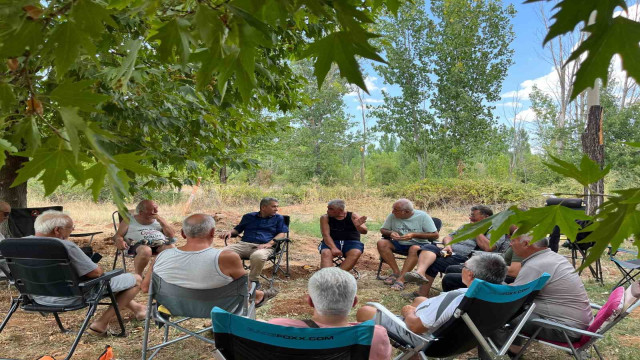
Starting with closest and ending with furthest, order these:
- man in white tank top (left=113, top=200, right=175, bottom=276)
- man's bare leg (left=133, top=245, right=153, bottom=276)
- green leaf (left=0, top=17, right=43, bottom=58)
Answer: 1. green leaf (left=0, top=17, right=43, bottom=58)
2. man's bare leg (left=133, top=245, right=153, bottom=276)
3. man in white tank top (left=113, top=200, right=175, bottom=276)

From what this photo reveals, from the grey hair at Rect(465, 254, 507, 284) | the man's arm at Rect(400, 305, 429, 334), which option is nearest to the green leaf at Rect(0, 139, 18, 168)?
the man's arm at Rect(400, 305, 429, 334)

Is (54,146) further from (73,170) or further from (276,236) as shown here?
(276,236)

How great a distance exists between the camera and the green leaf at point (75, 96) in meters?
0.81

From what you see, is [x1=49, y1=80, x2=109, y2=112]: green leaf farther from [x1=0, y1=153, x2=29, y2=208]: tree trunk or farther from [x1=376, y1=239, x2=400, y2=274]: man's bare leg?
[x1=0, y1=153, x2=29, y2=208]: tree trunk

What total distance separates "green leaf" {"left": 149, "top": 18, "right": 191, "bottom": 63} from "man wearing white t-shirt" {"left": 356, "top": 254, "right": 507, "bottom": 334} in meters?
2.09

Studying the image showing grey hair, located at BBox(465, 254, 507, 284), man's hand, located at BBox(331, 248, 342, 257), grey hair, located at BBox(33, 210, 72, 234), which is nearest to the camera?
grey hair, located at BBox(465, 254, 507, 284)

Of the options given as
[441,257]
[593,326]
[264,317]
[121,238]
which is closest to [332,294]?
[593,326]

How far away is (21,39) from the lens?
2.62ft

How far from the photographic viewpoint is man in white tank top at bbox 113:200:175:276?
521cm

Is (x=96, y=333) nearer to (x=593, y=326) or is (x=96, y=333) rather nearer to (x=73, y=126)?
(x=73, y=126)

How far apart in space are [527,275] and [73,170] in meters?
2.99

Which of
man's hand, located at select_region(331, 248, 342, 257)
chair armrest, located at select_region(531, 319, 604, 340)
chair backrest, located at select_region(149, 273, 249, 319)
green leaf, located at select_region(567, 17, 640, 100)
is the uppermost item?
green leaf, located at select_region(567, 17, 640, 100)

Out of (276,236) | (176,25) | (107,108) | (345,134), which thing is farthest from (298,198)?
(176,25)

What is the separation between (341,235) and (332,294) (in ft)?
12.8
